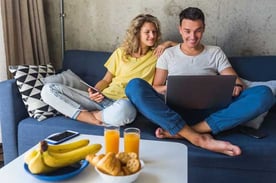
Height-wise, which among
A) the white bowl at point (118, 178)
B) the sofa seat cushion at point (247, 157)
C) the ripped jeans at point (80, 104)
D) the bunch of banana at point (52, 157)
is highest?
the bunch of banana at point (52, 157)

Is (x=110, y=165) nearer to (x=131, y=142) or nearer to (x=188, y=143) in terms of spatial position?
(x=131, y=142)

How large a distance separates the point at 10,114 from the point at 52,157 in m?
1.09

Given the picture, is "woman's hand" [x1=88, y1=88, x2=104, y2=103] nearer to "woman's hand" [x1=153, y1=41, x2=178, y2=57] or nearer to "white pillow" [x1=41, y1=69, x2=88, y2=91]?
"white pillow" [x1=41, y1=69, x2=88, y2=91]

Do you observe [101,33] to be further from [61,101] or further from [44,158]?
[44,158]

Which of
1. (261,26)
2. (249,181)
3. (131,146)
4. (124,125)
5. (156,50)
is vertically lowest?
(249,181)

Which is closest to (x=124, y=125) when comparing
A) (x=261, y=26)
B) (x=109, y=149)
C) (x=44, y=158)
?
(x=109, y=149)

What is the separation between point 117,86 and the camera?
2.47 m

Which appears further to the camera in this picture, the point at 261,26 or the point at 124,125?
the point at 261,26

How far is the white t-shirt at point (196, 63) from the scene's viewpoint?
92.4 inches

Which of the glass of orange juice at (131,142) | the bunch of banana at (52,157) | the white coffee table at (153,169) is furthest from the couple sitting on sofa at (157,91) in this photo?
the bunch of banana at (52,157)

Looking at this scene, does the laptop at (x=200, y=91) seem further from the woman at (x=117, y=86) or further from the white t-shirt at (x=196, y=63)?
the white t-shirt at (x=196, y=63)

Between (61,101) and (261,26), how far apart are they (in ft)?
5.44

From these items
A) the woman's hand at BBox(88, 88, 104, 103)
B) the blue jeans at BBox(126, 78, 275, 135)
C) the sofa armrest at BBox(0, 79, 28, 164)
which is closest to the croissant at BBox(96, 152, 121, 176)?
the blue jeans at BBox(126, 78, 275, 135)

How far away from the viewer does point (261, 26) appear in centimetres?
267
